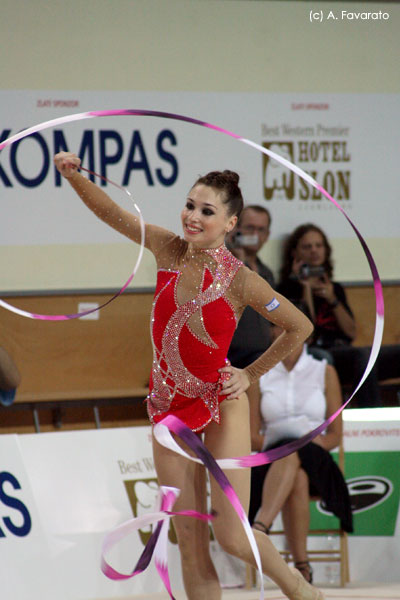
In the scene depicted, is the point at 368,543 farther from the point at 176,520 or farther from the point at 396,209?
the point at 396,209

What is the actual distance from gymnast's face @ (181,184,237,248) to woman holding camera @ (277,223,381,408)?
8.28ft

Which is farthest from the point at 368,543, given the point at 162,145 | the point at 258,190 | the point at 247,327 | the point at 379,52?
the point at 379,52

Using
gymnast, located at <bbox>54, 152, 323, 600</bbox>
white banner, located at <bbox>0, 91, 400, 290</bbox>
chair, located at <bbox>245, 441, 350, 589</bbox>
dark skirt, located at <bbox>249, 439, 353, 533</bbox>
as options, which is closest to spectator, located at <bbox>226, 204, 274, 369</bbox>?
white banner, located at <bbox>0, 91, 400, 290</bbox>

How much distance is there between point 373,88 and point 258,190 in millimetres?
1148

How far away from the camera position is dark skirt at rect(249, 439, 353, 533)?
452 centimetres

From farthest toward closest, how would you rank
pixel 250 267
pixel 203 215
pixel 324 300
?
pixel 324 300
pixel 250 267
pixel 203 215

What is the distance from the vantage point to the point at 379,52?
590 cm

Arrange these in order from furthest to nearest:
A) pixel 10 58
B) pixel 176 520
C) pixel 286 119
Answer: pixel 286 119
pixel 10 58
pixel 176 520

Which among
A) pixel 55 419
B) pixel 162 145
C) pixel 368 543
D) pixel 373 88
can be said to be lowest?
pixel 368 543

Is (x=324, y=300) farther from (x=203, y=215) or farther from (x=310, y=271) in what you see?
(x=203, y=215)

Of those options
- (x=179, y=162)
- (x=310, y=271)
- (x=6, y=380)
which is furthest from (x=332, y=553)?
(x=179, y=162)

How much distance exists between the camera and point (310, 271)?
553 cm

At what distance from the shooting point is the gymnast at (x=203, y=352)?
→ 9.71 feet

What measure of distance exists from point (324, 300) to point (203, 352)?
2.66 m
